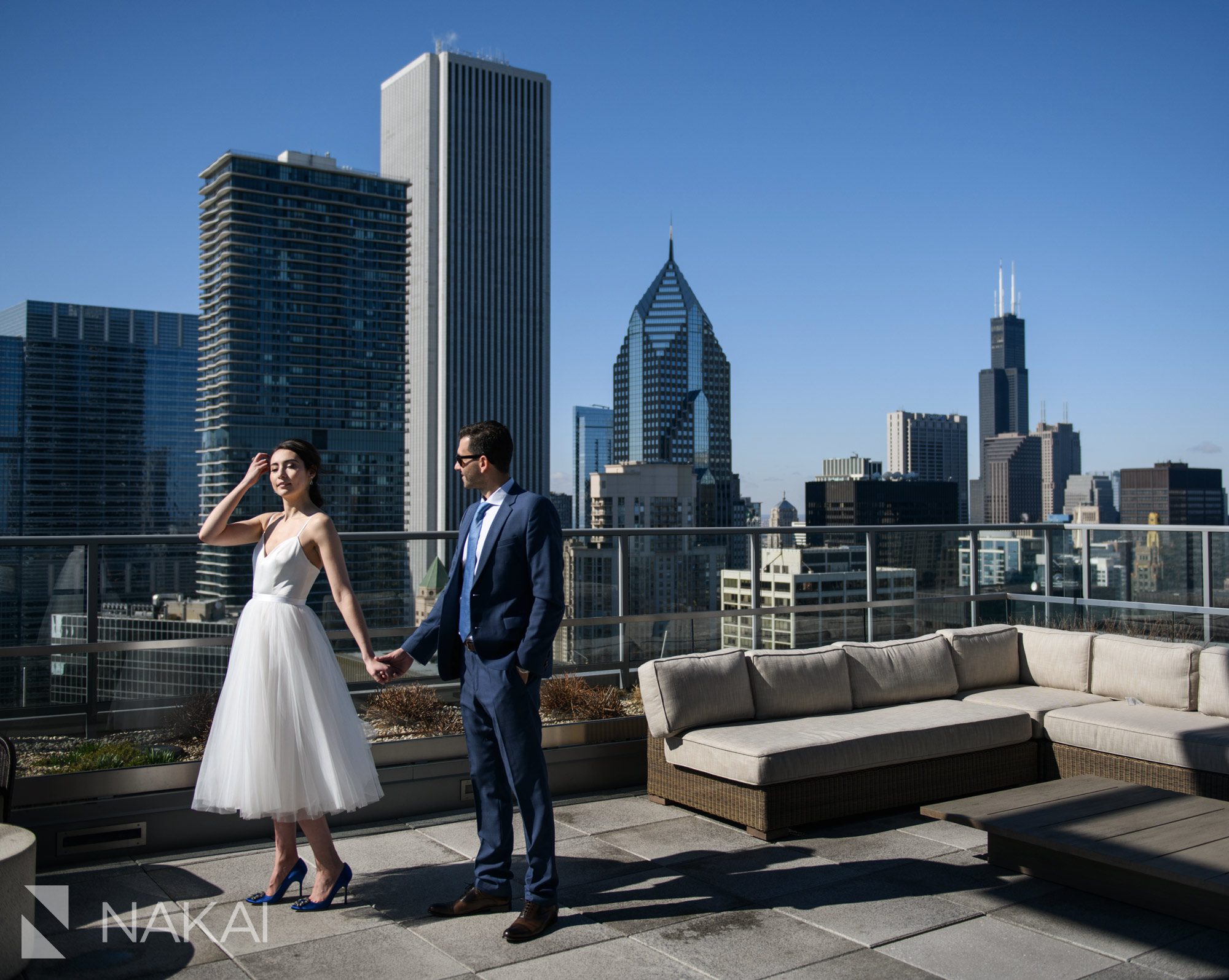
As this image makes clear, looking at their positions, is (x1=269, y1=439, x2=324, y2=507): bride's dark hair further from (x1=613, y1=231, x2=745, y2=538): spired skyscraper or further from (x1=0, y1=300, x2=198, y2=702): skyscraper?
(x1=613, y1=231, x2=745, y2=538): spired skyscraper

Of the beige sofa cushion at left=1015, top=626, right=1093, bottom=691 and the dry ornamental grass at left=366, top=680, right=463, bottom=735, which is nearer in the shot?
the dry ornamental grass at left=366, top=680, right=463, bottom=735

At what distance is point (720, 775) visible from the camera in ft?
14.6

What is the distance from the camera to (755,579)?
20.8 ft

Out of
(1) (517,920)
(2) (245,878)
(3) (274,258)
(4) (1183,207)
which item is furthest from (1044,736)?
(3) (274,258)

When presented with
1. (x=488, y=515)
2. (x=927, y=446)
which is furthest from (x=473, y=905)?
(x=927, y=446)

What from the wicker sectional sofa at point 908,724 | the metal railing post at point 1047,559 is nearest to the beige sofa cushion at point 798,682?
the wicker sectional sofa at point 908,724

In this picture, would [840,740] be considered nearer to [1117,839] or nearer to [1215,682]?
[1117,839]

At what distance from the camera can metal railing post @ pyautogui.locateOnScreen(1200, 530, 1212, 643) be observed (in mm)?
7234

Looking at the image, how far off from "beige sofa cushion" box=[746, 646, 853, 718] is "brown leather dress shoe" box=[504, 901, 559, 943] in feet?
5.83

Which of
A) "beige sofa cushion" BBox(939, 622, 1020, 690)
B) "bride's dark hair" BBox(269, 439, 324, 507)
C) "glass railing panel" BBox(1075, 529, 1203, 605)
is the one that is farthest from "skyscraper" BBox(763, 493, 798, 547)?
"bride's dark hair" BBox(269, 439, 324, 507)

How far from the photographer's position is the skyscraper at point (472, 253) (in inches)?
5320

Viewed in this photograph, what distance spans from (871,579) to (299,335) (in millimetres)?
117526

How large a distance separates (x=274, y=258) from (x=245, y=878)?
122 m

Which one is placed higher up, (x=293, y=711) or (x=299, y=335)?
(x=299, y=335)
